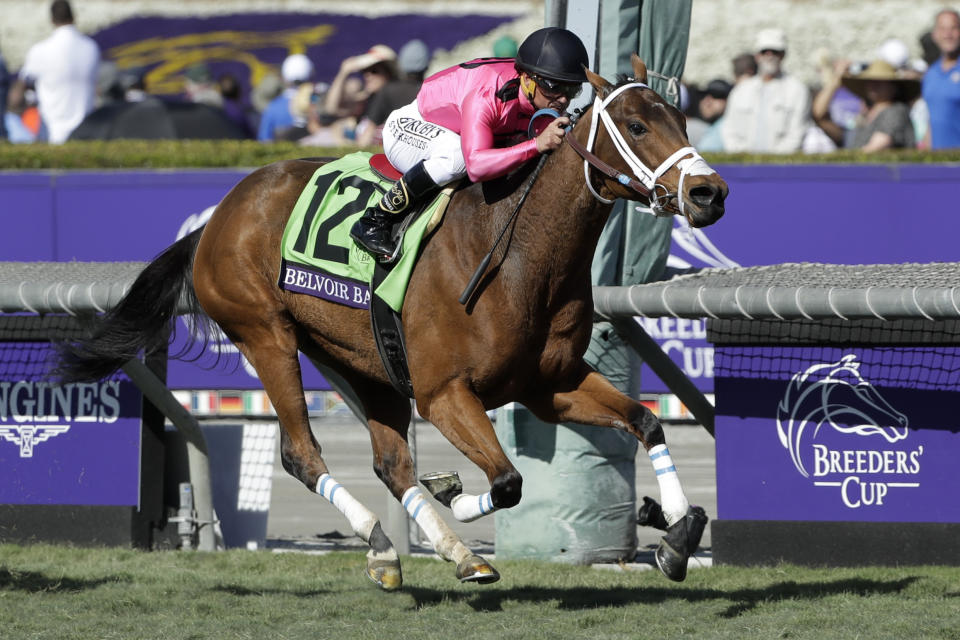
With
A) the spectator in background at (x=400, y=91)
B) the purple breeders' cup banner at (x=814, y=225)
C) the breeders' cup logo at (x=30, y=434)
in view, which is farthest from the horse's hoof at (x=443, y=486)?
the spectator in background at (x=400, y=91)

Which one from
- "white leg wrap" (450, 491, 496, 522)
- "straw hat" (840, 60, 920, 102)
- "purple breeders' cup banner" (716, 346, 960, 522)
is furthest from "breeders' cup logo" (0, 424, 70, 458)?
"straw hat" (840, 60, 920, 102)

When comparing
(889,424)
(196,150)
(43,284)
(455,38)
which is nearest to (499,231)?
(889,424)

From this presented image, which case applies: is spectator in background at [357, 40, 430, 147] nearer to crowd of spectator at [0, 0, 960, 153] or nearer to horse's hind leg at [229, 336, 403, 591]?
crowd of spectator at [0, 0, 960, 153]

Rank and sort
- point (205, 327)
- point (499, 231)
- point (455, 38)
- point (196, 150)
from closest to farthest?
point (499, 231) < point (205, 327) < point (196, 150) < point (455, 38)

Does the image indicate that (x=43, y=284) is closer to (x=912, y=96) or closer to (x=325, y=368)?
(x=325, y=368)

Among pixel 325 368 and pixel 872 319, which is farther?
pixel 325 368

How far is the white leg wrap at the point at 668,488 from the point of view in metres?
5.68

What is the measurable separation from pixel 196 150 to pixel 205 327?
501 cm

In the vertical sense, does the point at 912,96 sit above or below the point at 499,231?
above

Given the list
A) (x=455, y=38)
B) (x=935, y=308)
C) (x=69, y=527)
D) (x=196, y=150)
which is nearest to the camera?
(x=935, y=308)

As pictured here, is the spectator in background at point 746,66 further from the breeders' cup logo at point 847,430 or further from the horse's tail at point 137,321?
the horse's tail at point 137,321

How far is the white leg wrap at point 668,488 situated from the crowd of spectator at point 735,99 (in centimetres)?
575


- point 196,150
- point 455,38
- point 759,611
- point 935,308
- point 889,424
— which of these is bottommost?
point 759,611

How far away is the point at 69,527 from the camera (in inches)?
320
